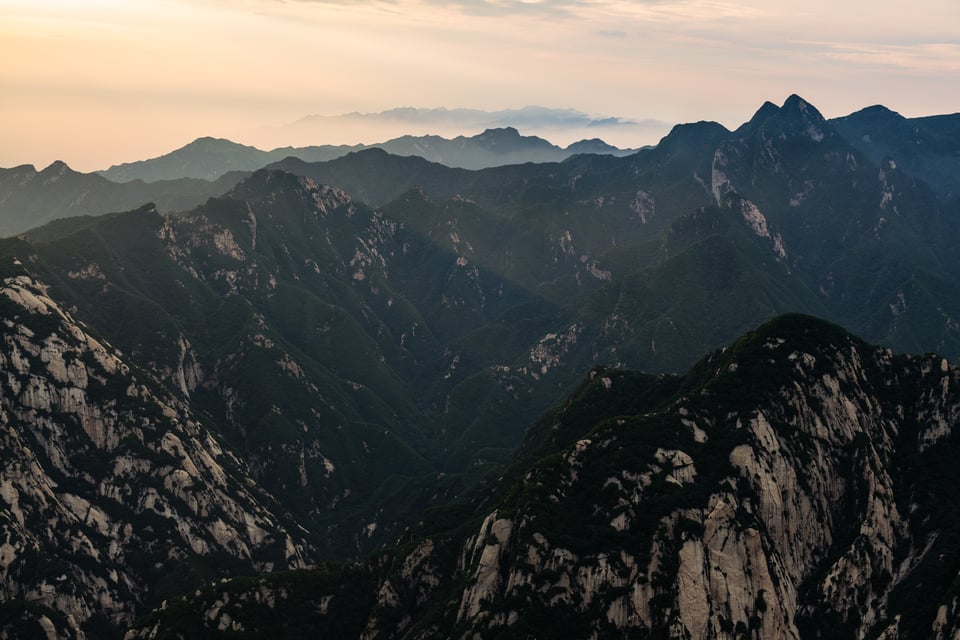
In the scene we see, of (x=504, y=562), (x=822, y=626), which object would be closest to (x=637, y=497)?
(x=504, y=562)

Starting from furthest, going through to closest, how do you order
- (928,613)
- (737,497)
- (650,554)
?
(737,497)
(650,554)
(928,613)

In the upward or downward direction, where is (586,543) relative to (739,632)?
upward

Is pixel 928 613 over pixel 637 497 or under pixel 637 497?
under

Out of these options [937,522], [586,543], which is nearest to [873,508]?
[937,522]

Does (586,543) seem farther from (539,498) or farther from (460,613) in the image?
(460,613)

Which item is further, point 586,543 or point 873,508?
point 873,508

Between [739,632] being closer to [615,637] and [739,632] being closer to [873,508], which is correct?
[615,637]

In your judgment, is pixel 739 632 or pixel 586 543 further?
pixel 586 543

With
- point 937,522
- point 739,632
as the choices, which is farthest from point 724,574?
point 937,522

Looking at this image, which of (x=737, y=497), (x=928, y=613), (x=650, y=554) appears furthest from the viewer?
(x=737, y=497)
